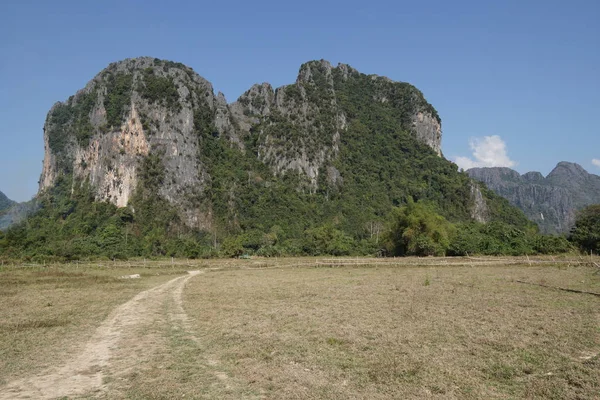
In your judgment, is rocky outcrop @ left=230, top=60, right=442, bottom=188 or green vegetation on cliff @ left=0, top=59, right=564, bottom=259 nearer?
green vegetation on cliff @ left=0, top=59, right=564, bottom=259

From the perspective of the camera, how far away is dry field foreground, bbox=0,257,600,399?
711 cm

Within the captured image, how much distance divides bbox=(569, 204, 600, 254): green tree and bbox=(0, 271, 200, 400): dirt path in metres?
50.8

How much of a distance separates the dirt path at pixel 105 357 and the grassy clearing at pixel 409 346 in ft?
4.66

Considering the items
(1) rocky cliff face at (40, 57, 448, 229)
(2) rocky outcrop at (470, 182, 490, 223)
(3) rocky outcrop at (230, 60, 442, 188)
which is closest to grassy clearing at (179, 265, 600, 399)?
(1) rocky cliff face at (40, 57, 448, 229)

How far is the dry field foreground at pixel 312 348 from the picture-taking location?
7.11m

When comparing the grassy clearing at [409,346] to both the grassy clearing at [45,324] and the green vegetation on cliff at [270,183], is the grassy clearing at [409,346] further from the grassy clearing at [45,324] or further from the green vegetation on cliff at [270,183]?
the green vegetation on cliff at [270,183]

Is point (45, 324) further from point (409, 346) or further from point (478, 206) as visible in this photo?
point (478, 206)

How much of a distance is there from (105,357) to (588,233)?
58696mm

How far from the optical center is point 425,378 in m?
7.38

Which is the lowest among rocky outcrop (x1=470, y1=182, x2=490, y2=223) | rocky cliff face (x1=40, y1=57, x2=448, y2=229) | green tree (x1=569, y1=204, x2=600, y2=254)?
green tree (x1=569, y1=204, x2=600, y2=254)

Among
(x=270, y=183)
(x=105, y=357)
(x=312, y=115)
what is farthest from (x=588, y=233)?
(x=312, y=115)

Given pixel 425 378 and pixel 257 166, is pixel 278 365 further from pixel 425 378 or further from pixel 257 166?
pixel 257 166

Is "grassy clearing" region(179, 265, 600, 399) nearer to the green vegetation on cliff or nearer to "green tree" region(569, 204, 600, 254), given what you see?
"green tree" region(569, 204, 600, 254)

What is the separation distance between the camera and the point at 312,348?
9.69 meters
